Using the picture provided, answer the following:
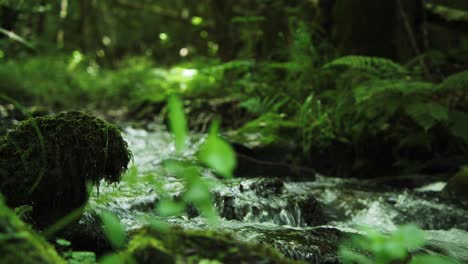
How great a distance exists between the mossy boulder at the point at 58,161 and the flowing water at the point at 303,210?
355 millimetres

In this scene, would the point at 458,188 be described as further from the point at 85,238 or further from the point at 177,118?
the point at 177,118

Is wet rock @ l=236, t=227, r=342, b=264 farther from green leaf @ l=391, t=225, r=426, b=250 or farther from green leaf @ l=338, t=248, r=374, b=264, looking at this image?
green leaf @ l=391, t=225, r=426, b=250

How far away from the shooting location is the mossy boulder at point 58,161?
8.00 ft

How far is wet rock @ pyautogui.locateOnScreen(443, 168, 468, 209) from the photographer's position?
431 cm

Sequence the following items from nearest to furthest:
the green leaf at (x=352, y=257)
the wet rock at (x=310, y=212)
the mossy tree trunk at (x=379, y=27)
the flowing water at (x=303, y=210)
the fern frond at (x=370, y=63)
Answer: the green leaf at (x=352, y=257), the flowing water at (x=303, y=210), the wet rock at (x=310, y=212), the fern frond at (x=370, y=63), the mossy tree trunk at (x=379, y=27)

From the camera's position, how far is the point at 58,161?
2490 mm

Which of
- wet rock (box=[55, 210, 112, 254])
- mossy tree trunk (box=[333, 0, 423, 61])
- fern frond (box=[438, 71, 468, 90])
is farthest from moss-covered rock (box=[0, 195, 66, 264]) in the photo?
mossy tree trunk (box=[333, 0, 423, 61])

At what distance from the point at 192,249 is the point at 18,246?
1.71 ft

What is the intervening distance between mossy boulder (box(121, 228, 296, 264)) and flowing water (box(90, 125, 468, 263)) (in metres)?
0.80

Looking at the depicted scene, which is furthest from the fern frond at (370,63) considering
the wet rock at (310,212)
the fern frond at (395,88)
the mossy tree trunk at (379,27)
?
the wet rock at (310,212)

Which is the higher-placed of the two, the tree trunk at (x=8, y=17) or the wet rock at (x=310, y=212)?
the tree trunk at (x=8, y=17)

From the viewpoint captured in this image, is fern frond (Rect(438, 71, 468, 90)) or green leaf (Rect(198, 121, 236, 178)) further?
fern frond (Rect(438, 71, 468, 90))

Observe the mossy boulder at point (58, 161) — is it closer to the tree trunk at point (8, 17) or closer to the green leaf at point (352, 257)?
the green leaf at point (352, 257)

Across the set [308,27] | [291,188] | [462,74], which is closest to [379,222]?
[291,188]
